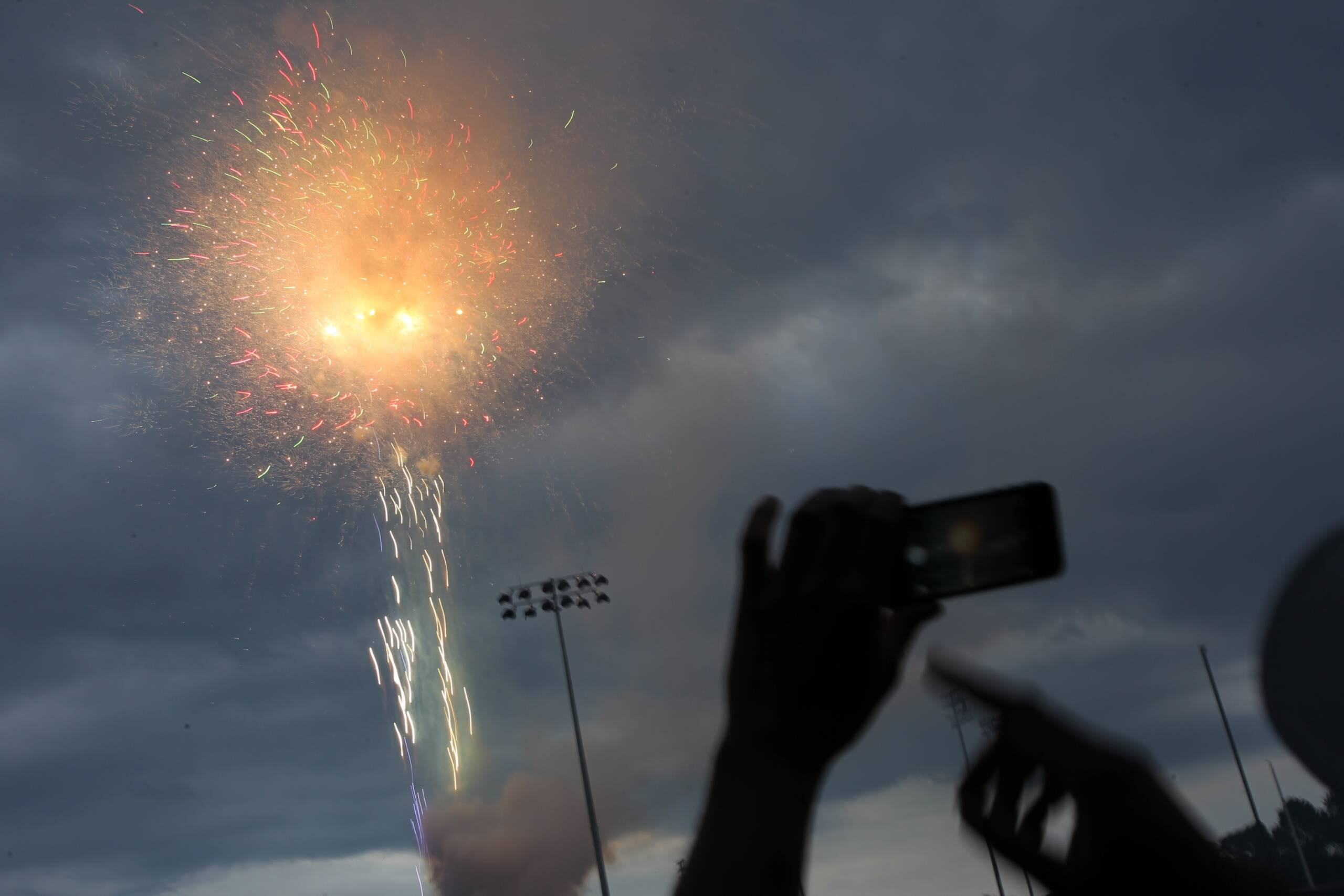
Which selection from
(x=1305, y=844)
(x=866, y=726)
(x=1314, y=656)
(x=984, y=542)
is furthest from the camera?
(x=1305, y=844)

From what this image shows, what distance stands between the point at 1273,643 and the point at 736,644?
Answer: 816mm

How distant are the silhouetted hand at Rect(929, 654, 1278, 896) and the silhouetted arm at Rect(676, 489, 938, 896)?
20 cm

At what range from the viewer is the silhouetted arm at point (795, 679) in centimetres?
→ 130

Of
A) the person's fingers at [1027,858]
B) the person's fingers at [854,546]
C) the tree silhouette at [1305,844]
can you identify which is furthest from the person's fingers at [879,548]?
the tree silhouette at [1305,844]

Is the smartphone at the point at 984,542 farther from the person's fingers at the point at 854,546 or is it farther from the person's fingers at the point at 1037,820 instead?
the person's fingers at the point at 1037,820

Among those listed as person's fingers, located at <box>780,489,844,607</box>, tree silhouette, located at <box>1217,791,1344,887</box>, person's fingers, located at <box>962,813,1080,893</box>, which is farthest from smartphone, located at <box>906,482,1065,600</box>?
tree silhouette, located at <box>1217,791,1344,887</box>

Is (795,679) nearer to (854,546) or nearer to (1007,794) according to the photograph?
(854,546)

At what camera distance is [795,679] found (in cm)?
140

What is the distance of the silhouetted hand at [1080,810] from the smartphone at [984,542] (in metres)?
0.14

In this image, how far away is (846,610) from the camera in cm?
141

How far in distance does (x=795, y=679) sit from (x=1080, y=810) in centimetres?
46

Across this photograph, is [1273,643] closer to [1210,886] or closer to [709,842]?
[1210,886]

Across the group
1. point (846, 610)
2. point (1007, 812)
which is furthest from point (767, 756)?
point (1007, 812)

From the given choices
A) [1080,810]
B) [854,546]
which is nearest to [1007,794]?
[1080,810]
